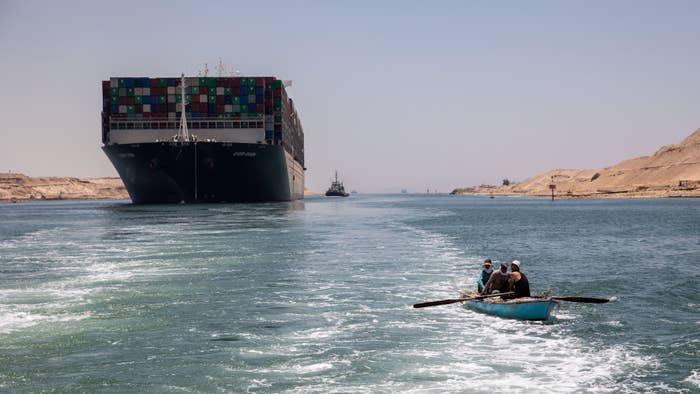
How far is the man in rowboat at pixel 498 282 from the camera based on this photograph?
21500 millimetres

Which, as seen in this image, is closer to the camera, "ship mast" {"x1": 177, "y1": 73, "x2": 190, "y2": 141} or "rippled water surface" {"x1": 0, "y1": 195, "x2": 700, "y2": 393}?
"rippled water surface" {"x1": 0, "y1": 195, "x2": 700, "y2": 393}

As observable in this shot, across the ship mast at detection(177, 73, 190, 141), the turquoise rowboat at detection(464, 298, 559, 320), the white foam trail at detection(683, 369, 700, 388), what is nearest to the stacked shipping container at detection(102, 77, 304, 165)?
the ship mast at detection(177, 73, 190, 141)

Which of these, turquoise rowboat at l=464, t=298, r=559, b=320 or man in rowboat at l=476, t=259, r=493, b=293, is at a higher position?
man in rowboat at l=476, t=259, r=493, b=293

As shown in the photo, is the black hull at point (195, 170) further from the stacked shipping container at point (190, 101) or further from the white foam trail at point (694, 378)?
the white foam trail at point (694, 378)

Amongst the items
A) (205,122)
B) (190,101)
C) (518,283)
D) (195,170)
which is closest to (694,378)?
(518,283)

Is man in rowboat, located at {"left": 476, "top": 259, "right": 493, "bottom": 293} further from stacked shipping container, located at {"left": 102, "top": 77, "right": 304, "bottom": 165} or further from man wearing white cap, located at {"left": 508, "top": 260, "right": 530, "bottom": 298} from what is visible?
stacked shipping container, located at {"left": 102, "top": 77, "right": 304, "bottom": 165}

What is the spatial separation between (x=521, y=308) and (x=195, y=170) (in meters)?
88.4

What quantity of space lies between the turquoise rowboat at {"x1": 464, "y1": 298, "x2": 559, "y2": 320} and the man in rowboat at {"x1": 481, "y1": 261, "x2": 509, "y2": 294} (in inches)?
23.9

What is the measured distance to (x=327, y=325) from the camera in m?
20.3

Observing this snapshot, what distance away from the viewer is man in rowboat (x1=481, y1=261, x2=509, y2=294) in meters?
21.5

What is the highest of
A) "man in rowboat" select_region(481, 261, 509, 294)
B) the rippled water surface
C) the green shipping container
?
the green shipping container

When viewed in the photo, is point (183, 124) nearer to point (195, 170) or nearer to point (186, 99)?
point (186, 99)

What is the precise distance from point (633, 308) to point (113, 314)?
18.0m

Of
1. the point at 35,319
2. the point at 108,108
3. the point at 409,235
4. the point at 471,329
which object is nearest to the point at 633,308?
the point at 471,329
